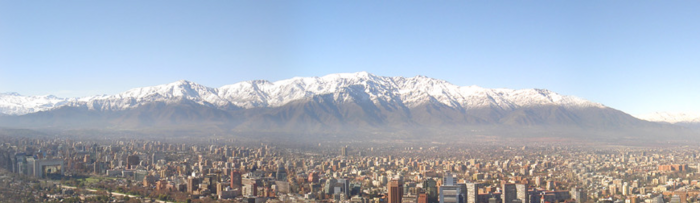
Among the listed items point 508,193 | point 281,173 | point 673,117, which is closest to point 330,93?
point 673,117

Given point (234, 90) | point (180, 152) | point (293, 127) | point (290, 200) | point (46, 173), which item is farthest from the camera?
point (234, 90)

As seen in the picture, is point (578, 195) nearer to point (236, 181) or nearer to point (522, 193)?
point (522, 193)

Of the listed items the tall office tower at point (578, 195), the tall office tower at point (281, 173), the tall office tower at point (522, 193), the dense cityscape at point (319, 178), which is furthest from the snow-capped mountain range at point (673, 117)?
the tall office tower at point (522, 193)

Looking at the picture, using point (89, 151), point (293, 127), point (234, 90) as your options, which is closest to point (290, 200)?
point (89, 151)

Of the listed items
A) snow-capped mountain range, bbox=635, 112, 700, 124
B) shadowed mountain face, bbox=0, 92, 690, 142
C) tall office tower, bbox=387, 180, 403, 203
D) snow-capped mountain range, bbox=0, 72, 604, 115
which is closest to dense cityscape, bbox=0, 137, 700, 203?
tall office tower, bbox=387, 180, 403, 203

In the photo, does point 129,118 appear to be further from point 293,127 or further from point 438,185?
point 438,185

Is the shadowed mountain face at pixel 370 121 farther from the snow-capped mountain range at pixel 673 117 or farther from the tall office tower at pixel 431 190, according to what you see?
the tall office tower at pixel 431 190
